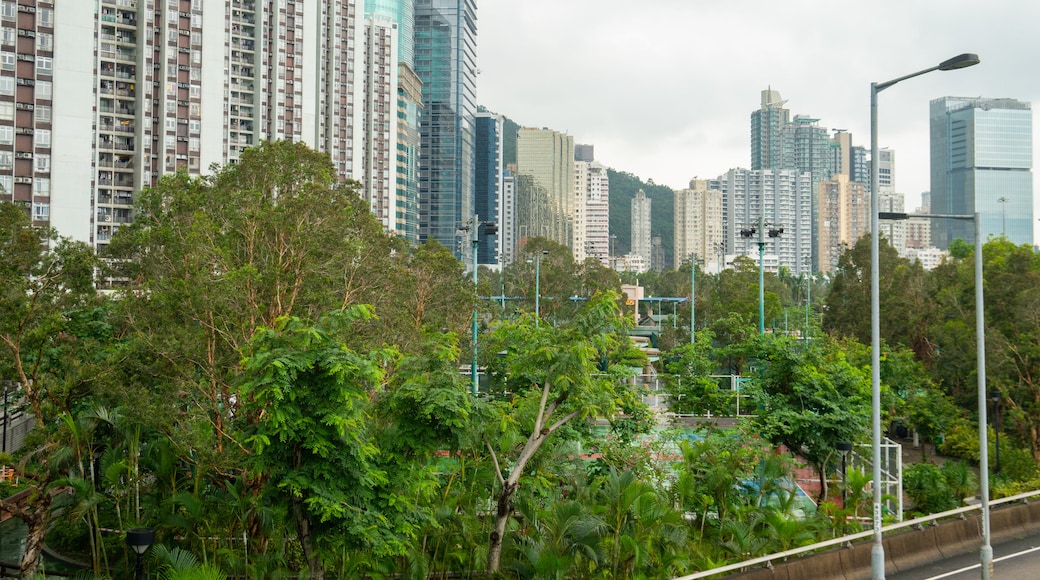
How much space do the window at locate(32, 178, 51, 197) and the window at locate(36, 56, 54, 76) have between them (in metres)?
7.37

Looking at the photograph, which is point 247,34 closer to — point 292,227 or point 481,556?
point 292,227

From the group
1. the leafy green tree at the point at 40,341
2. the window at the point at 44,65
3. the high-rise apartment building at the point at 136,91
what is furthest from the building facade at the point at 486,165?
the leafy green tree at the point at 40,341

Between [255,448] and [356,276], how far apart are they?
33.8 ft

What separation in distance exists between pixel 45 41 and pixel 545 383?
58.7m

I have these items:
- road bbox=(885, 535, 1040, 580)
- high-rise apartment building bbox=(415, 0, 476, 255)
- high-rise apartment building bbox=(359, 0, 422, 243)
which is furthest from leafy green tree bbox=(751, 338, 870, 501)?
high-rise apartment building bbox=(415, 0, 476, 255)

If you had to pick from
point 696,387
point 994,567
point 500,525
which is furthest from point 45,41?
point 994,567

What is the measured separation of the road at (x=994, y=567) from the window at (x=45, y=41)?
62.6 meters

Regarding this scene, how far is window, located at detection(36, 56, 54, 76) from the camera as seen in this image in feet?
194

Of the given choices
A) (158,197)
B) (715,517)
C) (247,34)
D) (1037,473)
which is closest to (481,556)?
(715,517)

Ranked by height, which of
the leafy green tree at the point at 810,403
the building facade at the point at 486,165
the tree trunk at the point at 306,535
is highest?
the building facade at the point at 486,165

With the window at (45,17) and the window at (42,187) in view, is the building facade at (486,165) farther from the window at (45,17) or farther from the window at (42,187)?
the window at (45,17)

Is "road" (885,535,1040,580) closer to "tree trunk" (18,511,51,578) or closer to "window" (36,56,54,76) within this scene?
"tree trunk" (18,511,51,578)

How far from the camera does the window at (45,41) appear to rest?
58.8 meters

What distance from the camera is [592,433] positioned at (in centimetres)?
1825
